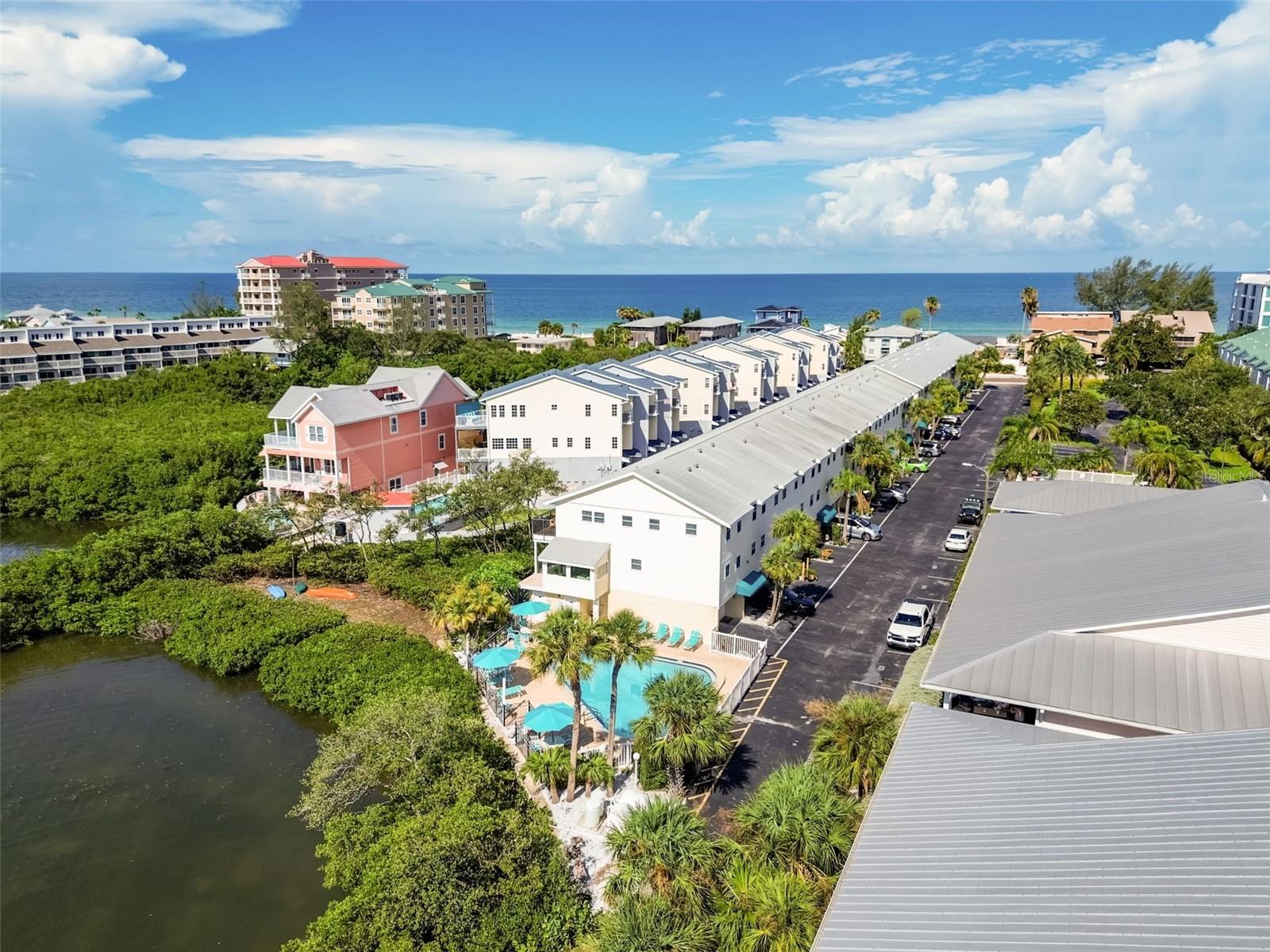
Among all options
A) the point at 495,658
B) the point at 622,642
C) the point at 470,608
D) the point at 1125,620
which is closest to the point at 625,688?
Result: the point at 495,658

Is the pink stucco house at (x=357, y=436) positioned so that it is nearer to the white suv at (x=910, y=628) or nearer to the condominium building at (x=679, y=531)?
the condominium building at (x=679, y=531)

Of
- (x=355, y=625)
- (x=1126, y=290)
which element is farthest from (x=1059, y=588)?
(x=1126, y=290)

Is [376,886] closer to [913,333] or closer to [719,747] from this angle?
[719,747]

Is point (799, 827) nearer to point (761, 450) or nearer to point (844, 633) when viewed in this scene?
point (844, 633)

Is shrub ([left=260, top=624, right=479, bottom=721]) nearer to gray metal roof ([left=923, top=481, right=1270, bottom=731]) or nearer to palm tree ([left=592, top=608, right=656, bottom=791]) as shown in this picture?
palm tree ([left=592, top=608, right=656, bottom=791])

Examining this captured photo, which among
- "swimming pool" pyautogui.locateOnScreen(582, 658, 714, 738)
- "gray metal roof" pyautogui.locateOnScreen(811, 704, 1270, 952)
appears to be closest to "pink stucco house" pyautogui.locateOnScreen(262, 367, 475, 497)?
"swimming pool" pyautogui.locateOnScreen(582, 658, 714, 738)

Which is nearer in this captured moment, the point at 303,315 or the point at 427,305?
the point at 303,315

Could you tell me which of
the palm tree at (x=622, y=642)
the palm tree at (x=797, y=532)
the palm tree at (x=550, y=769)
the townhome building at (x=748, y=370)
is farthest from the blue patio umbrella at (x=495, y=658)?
the townhome building at (x=748, y=370)
